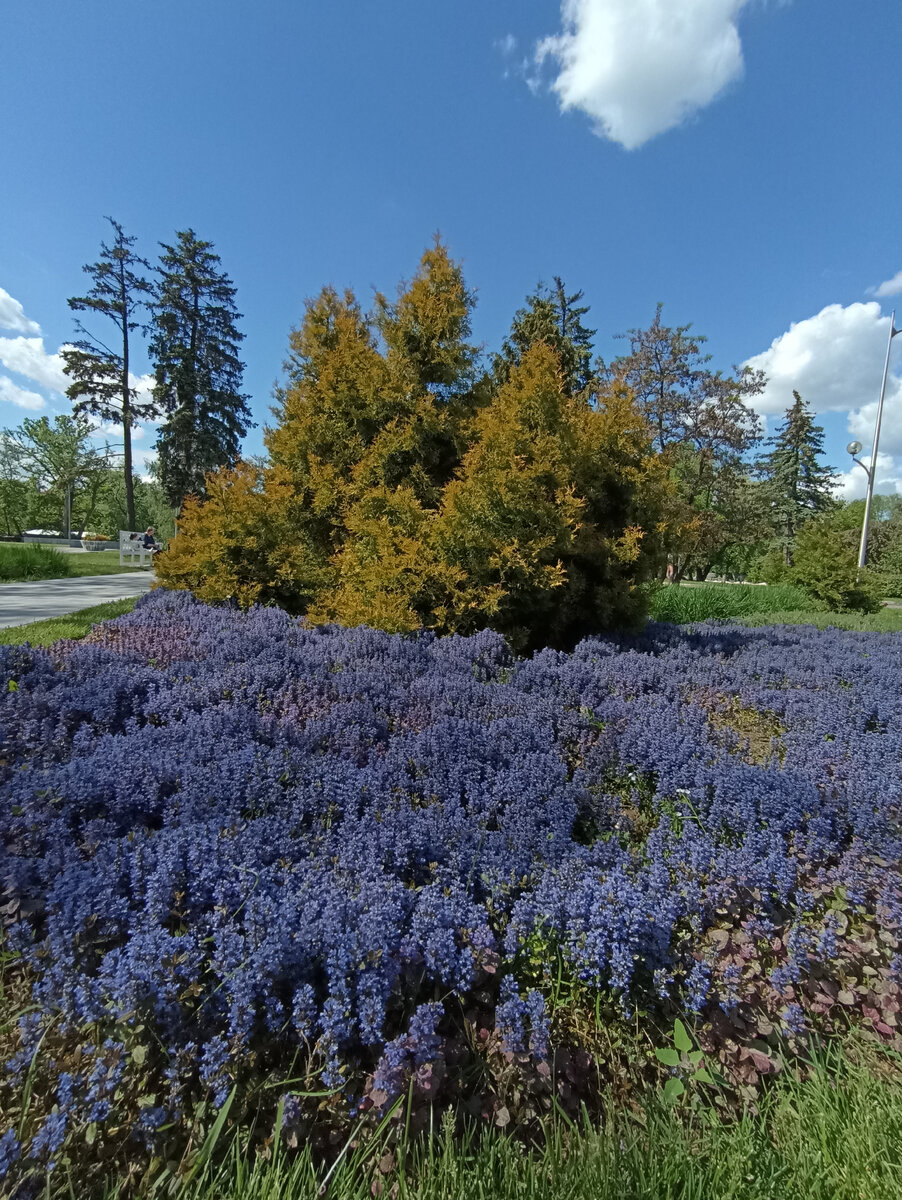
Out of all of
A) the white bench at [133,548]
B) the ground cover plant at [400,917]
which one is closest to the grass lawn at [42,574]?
the white bench at [133,548]

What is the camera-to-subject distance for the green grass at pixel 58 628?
20.2 feet

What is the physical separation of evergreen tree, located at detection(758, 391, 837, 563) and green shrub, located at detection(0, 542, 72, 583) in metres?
40.2

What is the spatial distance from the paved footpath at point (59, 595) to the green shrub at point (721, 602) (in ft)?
34.1

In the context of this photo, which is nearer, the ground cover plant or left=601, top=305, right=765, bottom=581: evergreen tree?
the ground cover plant

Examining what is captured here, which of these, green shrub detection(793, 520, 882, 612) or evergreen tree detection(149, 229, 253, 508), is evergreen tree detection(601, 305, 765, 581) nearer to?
green shrub detection(793, 520, 882, 612)

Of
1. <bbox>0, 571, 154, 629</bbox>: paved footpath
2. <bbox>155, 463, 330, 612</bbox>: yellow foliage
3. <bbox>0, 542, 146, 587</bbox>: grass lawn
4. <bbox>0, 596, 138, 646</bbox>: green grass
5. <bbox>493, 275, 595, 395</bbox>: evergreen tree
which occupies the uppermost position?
<bbox>493, 275, 595, 395</bbox>: evergreen tree

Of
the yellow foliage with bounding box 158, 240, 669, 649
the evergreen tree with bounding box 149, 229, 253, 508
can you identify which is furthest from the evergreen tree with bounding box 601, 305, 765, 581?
the evergreen tree with bounding box 149, 229, 253, 508

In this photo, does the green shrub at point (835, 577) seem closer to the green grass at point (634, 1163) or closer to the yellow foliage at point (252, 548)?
the yellow foliage at point (252, 548)

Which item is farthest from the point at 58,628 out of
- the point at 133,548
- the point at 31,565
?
the point at 133,548

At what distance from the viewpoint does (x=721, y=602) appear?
43.3ft

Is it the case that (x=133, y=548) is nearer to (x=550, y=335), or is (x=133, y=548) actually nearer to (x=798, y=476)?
(x=550, y=335)

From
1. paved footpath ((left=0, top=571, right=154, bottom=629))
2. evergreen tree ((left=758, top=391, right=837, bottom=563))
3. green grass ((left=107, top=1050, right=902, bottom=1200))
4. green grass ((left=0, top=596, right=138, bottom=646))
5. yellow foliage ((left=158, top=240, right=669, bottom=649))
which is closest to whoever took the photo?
green grass ((left=107, top=1050, right=902, bottom=1200))

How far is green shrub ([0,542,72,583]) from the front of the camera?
1398 cm

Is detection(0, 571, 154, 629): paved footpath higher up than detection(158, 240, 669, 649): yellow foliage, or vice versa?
Answer: detection(158, 240, 669, 649): yellow foliage
